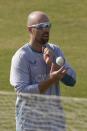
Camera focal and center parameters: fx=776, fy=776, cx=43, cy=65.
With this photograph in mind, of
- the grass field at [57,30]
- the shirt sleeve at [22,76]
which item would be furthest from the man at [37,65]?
the grass field at [57,30]

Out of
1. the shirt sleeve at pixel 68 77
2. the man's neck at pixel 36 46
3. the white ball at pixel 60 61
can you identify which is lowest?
the shirt sleeve at pixel 68 77

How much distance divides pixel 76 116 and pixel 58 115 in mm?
201

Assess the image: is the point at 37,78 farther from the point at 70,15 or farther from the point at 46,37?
the point at 70,15

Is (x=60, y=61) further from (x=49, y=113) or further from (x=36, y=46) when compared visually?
(x=49, y=113)

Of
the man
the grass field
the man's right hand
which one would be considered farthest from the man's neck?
the grass field

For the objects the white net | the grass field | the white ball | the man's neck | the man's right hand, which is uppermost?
the man's neck

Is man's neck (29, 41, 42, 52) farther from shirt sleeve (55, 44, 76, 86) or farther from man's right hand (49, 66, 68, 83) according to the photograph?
man's right hand (49, 66, 68, 83)

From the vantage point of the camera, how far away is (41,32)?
7.30 metres

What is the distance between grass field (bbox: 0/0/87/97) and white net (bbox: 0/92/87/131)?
575 centimetres

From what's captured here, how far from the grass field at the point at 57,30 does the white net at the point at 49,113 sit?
575 centimetres

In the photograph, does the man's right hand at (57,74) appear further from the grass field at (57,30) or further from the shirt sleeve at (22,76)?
the grass field at (57,30)

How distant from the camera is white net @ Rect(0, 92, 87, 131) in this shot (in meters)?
7.04

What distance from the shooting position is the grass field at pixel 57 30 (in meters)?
14.6

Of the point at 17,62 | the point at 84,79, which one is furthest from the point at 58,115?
the point at 84,79
